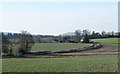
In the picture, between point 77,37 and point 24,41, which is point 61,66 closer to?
point 24,41

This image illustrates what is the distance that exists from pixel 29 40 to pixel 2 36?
935 centimetres

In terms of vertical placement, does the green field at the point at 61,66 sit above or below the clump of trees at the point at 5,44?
below

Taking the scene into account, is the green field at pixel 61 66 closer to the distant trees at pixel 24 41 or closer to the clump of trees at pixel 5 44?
the clump of trees at pixel 5 44

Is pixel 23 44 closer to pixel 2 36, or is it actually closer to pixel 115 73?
pixel 2 36

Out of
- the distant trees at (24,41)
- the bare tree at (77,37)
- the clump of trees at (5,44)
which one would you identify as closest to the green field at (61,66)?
the clump of trees at (5,44)

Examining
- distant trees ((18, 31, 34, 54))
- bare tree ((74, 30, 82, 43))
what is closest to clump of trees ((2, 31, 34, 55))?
distant trees ((18, 31, 34, 54))

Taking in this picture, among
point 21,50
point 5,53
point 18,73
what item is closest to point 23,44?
point 21,50

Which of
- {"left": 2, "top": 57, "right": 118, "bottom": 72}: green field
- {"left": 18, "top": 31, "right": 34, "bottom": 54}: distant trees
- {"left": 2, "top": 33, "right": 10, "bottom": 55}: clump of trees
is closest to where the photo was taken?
{"left": 2, "top": 57, "right": 118, "bottom": 72}: green field

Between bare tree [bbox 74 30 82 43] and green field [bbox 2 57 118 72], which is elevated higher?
bare tree [bbox 74 30 82 43]

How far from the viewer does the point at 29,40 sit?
165 feet

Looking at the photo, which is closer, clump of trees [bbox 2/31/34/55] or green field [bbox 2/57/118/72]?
green field [bbox 2/57/118/72]

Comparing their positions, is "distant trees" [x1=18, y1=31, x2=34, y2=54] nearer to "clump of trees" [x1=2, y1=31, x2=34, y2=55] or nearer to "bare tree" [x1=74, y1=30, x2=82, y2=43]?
"clump of trees" [x1=2, y1=31, x2=34, y2=55]

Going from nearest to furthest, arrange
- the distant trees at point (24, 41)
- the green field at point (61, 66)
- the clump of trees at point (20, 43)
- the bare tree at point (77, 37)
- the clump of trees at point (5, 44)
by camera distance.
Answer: the green field at point (61, 66)
the clump of trees at point (5, 44)
the clump of trees at point (20, 43)
the distant trees at point (24, 41)
the bare tree at point (77, 37)

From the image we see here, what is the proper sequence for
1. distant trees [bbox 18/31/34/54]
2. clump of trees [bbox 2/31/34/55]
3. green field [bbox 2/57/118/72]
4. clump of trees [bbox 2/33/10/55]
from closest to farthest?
green field [bbox 2/57/118/72] → clump of trees [bbox 2/33/10/55] → clump of trees [bbox 2/31/34/55] → distant trees [bbox 18/31/34/54]
